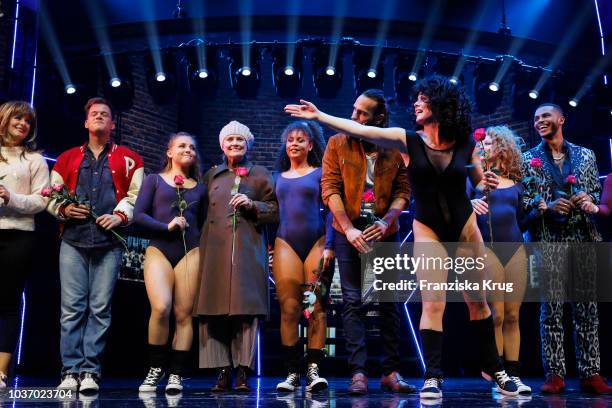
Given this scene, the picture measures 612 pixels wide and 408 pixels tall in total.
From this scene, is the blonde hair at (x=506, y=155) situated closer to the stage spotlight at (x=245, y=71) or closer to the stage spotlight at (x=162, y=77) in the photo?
the stage spotlight at (x=245, y=71)

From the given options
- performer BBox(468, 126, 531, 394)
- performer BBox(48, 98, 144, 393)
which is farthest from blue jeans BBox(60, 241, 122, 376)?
performer BBox(468, 126, 531, 394)

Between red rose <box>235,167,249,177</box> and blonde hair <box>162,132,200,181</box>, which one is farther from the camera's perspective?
blonde hair <box>162,132,200,181</box>

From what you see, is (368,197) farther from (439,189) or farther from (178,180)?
(178,180)

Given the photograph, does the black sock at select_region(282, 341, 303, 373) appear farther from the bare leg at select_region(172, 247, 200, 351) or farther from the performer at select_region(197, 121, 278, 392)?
the bare leg at select_region(172, 247, 200, 351)

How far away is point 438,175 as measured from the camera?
12.0 feet

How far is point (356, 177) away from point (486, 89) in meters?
4.43

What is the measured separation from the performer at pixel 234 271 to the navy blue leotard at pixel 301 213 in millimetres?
68

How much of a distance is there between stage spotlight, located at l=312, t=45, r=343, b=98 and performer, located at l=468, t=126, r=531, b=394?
3438mm

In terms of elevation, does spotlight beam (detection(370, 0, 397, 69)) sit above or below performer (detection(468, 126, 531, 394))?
above

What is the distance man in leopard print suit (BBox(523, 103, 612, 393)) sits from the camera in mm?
4402

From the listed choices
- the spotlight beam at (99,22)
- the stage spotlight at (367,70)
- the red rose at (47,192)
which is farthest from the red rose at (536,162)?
the spotlight beam at (99,22)

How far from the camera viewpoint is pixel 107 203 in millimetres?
4410

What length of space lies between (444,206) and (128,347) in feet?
14.4

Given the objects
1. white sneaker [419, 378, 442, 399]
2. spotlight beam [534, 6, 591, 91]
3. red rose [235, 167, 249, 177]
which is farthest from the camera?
spotlight beam [534, 6, 591, 91]
